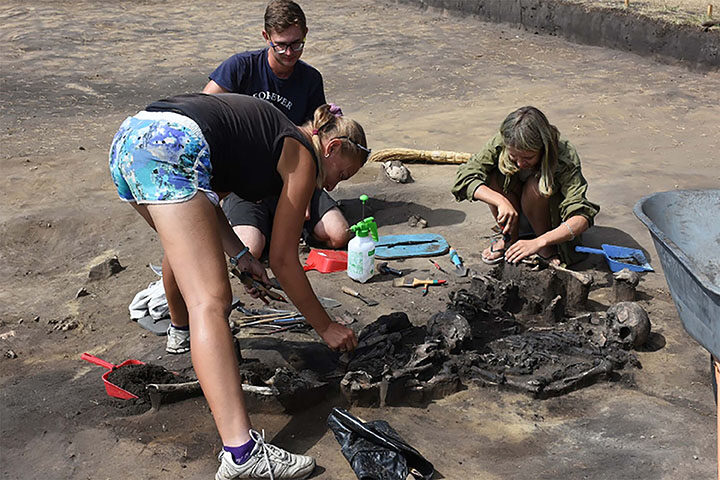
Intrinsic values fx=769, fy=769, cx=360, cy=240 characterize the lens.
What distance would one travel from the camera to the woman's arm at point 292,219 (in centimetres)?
310

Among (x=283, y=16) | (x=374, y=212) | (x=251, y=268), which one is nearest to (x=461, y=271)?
(x=374, y=212)

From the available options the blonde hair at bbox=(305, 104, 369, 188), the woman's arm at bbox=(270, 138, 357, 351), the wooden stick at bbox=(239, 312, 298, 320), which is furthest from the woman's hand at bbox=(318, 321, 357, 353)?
the wooden stick at bbox=(239, 312, 298, 320)

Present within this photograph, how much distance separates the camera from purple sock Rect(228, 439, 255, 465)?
2818 millimetres

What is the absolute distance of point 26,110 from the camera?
8.38 meters

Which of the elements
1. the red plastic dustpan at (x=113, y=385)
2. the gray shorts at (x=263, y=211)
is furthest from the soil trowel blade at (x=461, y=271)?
the red plastic dustpan at (x=113, y=385)

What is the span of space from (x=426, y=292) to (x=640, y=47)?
682cm

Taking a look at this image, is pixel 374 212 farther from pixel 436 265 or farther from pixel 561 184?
pixel 561 184

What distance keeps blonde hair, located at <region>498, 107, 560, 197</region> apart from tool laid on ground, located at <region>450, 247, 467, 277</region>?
27.5 inches

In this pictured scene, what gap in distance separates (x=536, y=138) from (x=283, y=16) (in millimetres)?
1727

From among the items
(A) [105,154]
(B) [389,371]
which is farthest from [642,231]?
(A) [105,154]

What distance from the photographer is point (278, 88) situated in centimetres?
519

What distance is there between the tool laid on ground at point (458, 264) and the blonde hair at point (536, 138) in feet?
2.29

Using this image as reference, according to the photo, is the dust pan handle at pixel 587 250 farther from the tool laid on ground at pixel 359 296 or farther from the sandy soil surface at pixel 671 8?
the sandy soil surface at pixel 671 8

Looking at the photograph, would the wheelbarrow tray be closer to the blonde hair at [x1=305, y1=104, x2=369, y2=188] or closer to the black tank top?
the blonde hair at [x1=305, y1=104, x2=369, y2=188]
